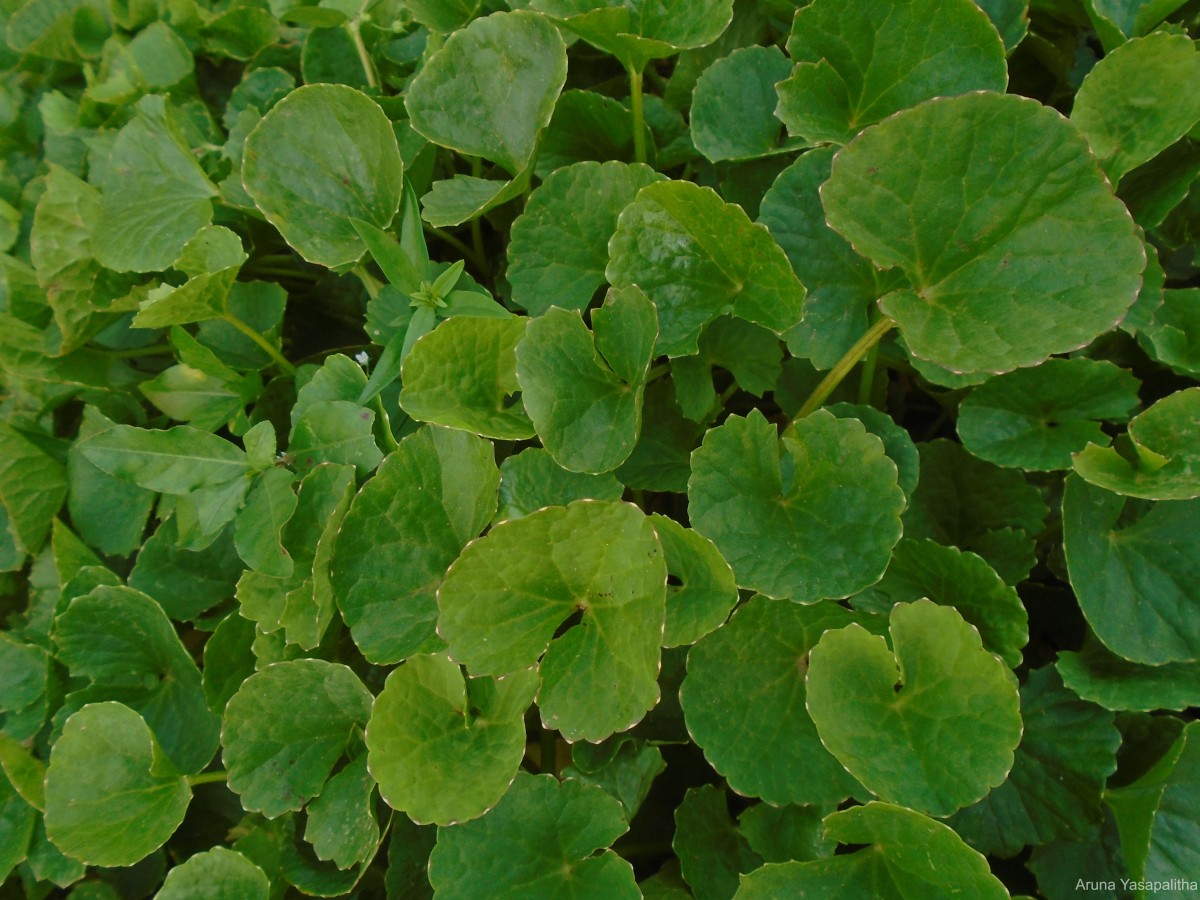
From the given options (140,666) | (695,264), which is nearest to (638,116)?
(695,264)

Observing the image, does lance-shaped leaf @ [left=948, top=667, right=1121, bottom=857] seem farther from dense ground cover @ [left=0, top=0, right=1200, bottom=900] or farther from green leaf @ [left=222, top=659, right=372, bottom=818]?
green leaf @ [left=222, top=659, right=372, bottom=818]

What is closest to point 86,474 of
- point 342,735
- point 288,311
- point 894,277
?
point 288,311

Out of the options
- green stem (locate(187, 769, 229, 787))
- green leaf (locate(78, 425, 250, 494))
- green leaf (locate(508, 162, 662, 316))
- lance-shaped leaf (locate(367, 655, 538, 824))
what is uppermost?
green leaf (locate(508, 162, 662, 316))

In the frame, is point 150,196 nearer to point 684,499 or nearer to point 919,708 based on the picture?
point 684,499

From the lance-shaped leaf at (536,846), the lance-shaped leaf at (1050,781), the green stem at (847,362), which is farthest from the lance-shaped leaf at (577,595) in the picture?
the lance-shaped leaf at (1050,781)

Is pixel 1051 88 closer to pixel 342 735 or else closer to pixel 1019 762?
pixel 1019 762

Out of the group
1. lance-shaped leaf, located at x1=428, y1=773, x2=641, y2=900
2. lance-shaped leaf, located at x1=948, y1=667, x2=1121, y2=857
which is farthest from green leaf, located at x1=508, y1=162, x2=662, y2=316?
lance-shaped leaf, located at x1=948, y1=667, x2=1121, y2=857
